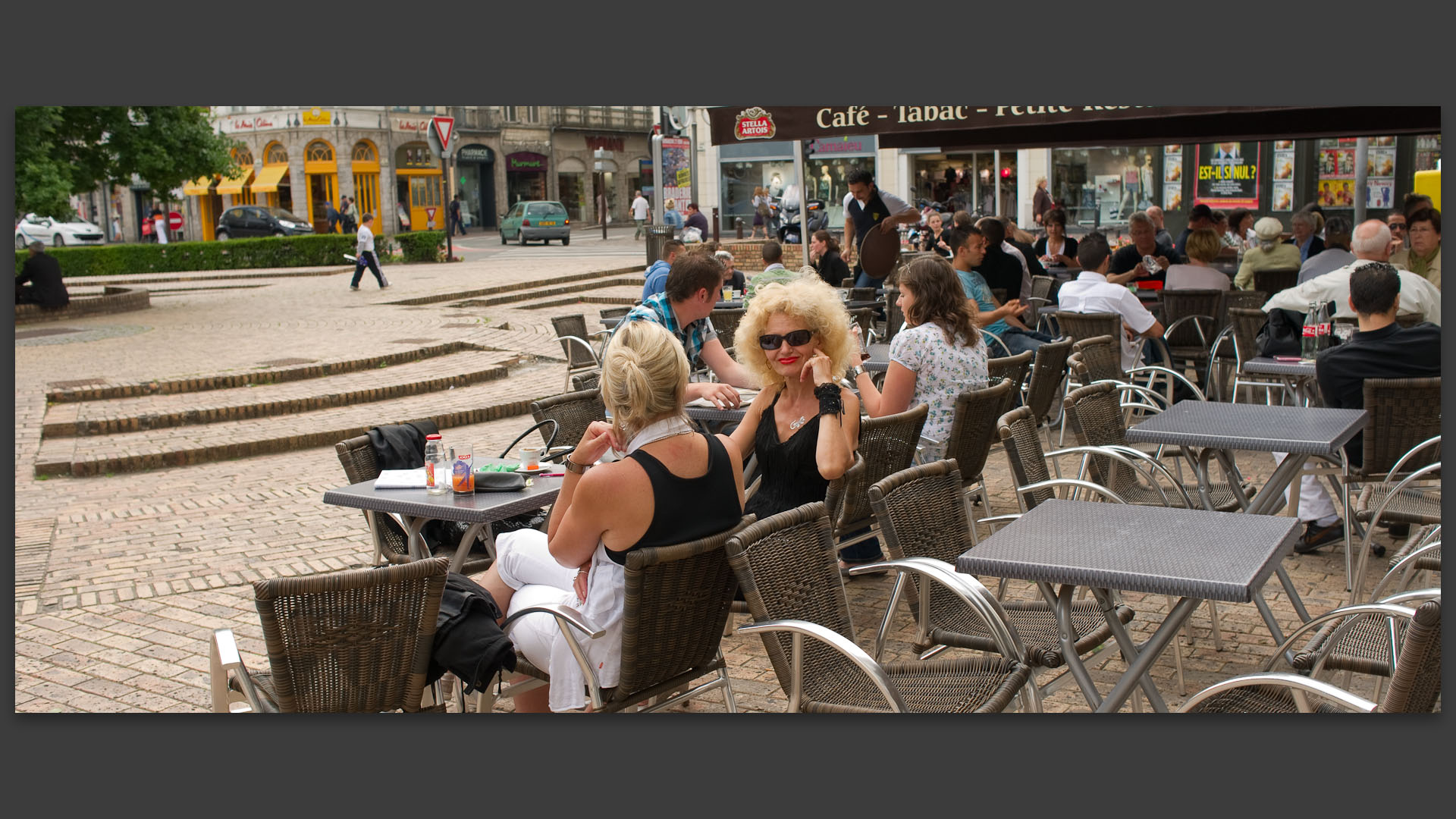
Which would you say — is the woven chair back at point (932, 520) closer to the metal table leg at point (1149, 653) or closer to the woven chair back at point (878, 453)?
the metal table leg at point (1149, 653)

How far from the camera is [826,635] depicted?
2871 mm

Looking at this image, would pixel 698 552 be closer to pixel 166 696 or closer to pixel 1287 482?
pixel 166 696

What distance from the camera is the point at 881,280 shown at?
37.1 feet

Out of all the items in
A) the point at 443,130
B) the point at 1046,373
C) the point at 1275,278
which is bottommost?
the point at 1046,373

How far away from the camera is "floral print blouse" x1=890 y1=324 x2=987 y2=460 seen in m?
5.29

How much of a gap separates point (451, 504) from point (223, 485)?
457 cm

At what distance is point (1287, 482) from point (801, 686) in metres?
2.46

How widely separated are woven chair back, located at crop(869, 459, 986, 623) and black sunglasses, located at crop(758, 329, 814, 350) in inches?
33.8

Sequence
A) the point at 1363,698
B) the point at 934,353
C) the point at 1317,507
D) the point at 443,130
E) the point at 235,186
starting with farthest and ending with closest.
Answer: the point at 235,186, the point at 443,130, the point at 1317,507, the point at 934,353, the point at 1363,698

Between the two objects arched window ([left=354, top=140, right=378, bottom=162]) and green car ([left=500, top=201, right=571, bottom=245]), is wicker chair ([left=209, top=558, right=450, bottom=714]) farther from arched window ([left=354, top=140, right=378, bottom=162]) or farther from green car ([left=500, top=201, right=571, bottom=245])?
arched window ([left=354, top=140, right=378, bottom=162])

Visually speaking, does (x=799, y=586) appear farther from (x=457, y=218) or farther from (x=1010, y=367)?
(x=457, y=218)

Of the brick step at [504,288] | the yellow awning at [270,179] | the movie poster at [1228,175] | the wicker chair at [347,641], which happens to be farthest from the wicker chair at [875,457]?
the yellow awning at [270,179]

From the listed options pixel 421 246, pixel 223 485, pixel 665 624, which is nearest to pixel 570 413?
pixel 665 624

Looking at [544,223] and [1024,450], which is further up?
[544,223]
